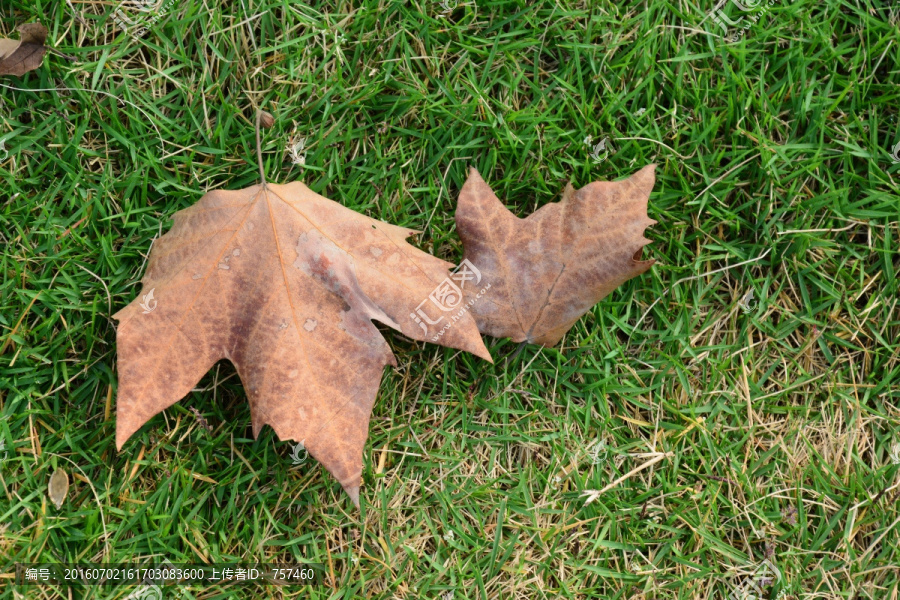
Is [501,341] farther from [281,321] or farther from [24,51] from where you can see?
[24,51]

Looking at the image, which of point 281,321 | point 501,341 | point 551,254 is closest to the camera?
point 281,321

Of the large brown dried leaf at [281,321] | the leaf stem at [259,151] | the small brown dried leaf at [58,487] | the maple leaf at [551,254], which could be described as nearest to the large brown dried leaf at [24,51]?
the leaf stem at [259,151]

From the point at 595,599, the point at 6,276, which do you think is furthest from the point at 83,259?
the point at 595,599

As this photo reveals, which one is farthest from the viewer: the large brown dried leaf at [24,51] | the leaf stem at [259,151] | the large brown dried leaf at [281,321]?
the large brown dried leaf at [24,51]

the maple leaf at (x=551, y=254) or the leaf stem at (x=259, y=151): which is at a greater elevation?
the leaf stem at (x=259, y=151)

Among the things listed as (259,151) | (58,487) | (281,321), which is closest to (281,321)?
(281,321)

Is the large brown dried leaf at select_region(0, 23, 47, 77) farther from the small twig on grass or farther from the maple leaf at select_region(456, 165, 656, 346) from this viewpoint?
the small twig on grass

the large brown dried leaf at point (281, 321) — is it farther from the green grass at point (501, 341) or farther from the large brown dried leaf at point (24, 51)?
the large brown dried leaf at point (24, 51)
